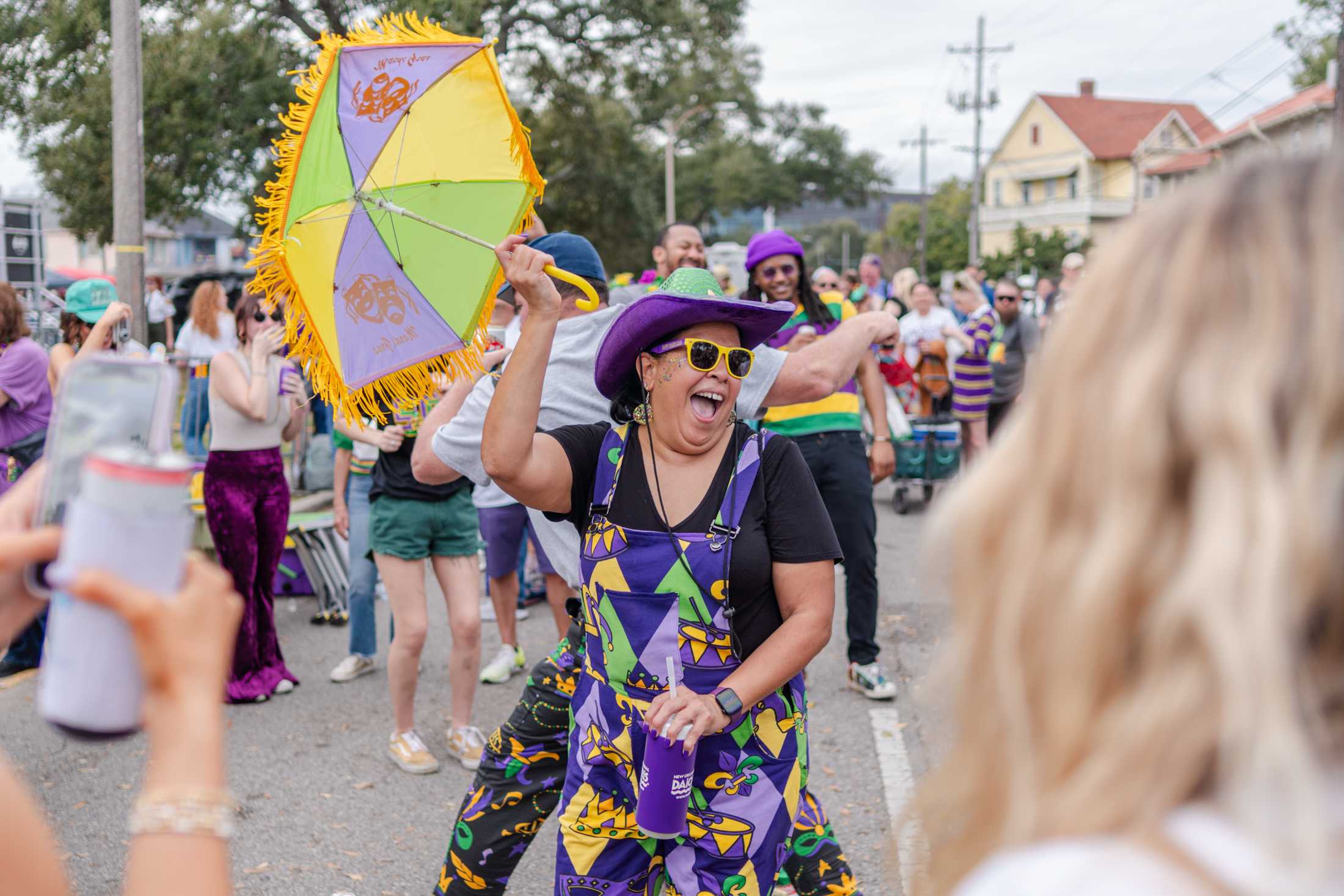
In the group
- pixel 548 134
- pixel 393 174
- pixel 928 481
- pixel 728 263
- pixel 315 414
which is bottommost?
pixel 928 481

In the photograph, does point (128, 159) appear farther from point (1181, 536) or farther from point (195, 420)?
point (1181, 536)

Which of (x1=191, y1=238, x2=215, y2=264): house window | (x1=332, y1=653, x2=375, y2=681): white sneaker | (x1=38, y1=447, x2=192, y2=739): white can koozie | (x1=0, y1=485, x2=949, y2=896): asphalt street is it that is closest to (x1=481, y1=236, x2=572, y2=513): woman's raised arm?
(x1=0, y1=485, x2=949, y2=896): asphalt street

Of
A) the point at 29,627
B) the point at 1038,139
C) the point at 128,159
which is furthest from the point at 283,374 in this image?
the point at 1038,139

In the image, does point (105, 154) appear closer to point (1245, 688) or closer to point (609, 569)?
point (609, 569)

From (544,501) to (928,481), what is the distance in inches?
339

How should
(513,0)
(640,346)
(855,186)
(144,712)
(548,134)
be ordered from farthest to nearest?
(855,186) → (548,134) → (513,0) → (640,346) → (144,712)

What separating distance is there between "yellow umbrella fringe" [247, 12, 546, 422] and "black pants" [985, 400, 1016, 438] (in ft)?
28.6

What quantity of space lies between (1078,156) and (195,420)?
220 ft

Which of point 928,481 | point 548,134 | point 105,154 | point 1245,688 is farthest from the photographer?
point 548,134

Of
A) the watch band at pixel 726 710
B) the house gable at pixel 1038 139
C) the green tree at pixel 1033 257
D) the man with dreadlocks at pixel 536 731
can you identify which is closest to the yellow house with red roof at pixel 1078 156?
the house gable at pixel 1038 139

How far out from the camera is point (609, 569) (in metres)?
2.69

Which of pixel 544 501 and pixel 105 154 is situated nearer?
pixel 544 501

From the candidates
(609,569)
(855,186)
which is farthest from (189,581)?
(855,186)

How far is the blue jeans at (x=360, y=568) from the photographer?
19.9 ft
